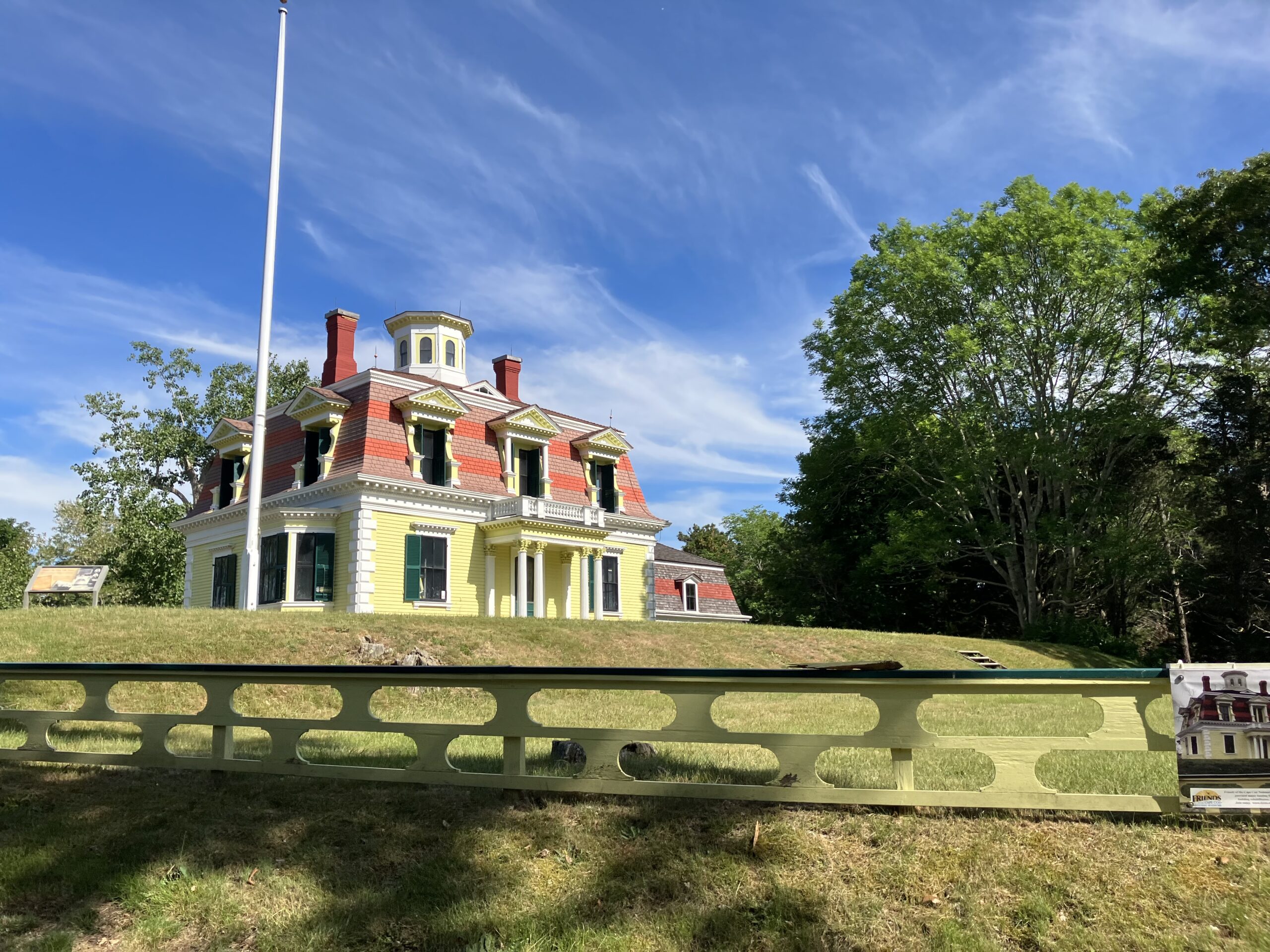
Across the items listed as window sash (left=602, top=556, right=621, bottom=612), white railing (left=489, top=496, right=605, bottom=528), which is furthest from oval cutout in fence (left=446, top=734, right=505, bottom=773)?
window sash (left=602, top=556, right=621, bottom=612)

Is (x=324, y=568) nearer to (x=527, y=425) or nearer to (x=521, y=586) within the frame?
(x=521, y=586)

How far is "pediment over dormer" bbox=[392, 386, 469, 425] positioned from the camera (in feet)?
82.0

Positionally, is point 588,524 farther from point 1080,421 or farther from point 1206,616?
point 1206,616

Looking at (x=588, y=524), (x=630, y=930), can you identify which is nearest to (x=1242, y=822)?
(x=630, y=930)

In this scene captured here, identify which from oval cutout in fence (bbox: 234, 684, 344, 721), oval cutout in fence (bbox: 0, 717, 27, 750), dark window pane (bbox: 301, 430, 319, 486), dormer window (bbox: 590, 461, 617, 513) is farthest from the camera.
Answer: dormer window (bbox: 590, 461, 617, 513)

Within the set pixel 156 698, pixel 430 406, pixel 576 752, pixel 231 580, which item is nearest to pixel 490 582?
pixel 430 406

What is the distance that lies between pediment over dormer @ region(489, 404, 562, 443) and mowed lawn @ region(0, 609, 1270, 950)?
67.2 ft

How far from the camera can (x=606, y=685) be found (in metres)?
5.18

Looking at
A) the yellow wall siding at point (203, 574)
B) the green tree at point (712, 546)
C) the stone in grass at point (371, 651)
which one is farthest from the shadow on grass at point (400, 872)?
the green tree at point (712, 546)

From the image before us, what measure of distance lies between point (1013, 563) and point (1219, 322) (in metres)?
9.65

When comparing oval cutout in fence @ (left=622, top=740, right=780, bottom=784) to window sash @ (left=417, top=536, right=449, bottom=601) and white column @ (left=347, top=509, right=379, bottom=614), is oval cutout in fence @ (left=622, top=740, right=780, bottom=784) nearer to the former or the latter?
white column @ (left=347, top=509, right=379, bottom=614)

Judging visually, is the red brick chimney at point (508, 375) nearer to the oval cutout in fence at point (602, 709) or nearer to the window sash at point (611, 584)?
the window sash at point (611, 584)

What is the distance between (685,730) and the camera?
517 cm

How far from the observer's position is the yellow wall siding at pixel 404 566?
77.9 feet
